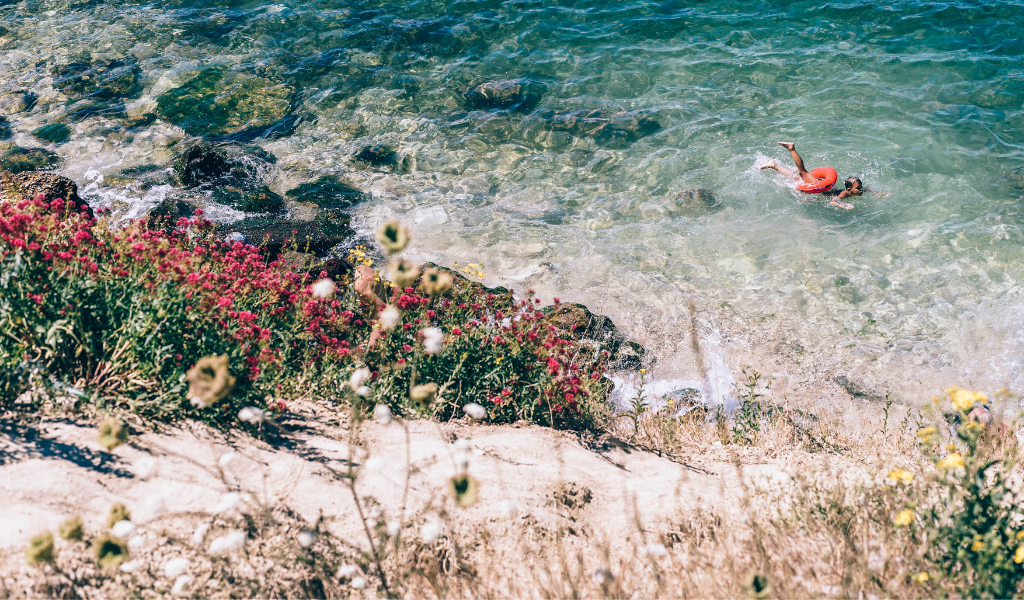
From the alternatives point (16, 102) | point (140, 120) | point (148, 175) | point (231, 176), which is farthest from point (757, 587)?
point (16, 102)

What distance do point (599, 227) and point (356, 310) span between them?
5385 millimetres

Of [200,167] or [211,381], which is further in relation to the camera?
[200,167]

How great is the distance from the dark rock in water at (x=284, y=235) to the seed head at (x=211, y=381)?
614 cm

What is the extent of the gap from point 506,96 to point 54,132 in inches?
363

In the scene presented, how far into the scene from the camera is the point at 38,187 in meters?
9.05

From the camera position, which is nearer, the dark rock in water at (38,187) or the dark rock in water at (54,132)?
the dark rock in water at (38,187)

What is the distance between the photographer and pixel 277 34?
15.7 meters

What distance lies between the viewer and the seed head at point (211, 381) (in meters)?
2.80

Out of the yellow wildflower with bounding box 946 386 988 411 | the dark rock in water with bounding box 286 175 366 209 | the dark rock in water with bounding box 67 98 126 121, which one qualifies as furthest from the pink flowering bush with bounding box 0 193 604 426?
the dark rock in water with bounding box 67 98 126 121

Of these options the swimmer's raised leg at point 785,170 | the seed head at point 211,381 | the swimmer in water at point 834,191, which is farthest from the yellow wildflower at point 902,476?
the swimmer's raised leg at point 785,170

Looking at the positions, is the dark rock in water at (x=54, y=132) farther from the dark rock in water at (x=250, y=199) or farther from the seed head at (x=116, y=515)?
the seed head at (x=116, y=515)

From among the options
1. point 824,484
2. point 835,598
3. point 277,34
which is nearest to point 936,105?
point 824,484

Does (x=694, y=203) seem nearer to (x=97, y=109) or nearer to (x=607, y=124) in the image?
(x=607, y=124)

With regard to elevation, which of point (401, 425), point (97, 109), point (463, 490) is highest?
point (463, 490)
